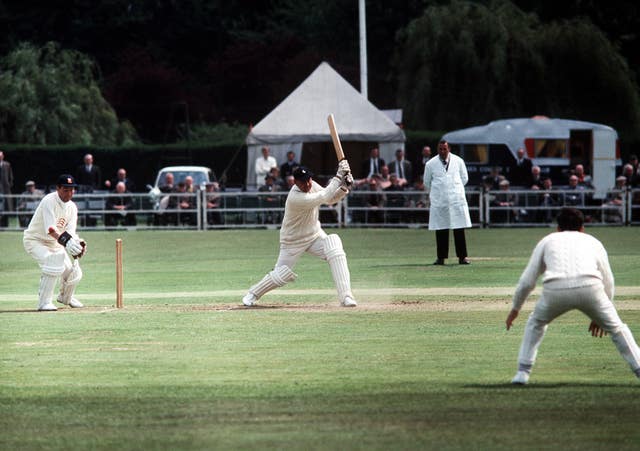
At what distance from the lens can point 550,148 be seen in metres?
38.4

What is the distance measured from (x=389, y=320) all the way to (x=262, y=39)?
50.8 m

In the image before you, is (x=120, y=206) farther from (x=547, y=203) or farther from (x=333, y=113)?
(x=547, y=203)

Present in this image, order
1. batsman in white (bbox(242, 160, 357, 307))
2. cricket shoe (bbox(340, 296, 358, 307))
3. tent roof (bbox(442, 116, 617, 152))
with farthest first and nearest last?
tent roof (bbox(442, 116, 617, 152))
cricket shoe (bbox(340, 296, 358, 307))
batsman in white (bbox(242, 160, 357, 307))

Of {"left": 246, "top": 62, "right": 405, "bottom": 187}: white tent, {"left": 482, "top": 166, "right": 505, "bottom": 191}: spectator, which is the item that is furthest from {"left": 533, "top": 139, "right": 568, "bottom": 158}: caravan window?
{"left": 482, "top": 166, "right": 505, "bottom": 191}: spectator

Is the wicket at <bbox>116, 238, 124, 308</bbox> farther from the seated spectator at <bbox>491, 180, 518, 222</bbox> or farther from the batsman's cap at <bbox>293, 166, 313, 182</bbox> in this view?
the seated spectator at <bbox>491, 180, 518, 222</bbox>

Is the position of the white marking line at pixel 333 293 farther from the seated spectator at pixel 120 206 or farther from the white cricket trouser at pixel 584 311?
the seated spectator at pixel 120 206

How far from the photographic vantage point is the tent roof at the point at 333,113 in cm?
3509

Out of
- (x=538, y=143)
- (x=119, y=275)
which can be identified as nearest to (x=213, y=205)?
(x=538, y=143)

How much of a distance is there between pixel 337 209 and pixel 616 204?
637cm

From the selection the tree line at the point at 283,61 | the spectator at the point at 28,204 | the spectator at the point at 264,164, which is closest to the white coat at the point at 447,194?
the spectator at the point at 264,164

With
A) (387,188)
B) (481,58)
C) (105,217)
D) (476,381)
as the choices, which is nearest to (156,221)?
(105,217)

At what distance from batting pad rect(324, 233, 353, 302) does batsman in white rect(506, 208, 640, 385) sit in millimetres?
5870

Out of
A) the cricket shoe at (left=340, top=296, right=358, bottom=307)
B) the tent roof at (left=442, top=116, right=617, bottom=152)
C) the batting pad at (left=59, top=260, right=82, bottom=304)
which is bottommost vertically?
the cricket shoe at (left=340, top=296, right=358, bottom=307)

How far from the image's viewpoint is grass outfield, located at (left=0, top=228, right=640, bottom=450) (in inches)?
316
